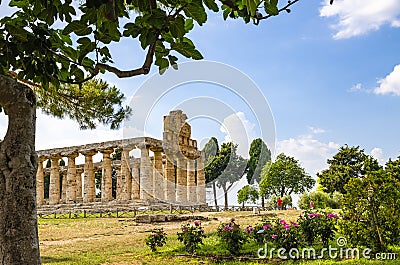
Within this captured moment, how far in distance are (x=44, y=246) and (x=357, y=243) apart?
36.1 feet

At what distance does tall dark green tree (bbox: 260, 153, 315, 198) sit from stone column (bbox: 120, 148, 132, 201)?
17.0 m

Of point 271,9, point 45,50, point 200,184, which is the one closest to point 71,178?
point 200,184

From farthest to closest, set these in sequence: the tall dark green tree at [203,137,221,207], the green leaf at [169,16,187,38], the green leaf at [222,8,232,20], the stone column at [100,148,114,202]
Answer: the tall dark green tree at [203,137,221,207] → the stone column at [100,148,114,202] → the green leaf at [222,8,232,20] → the green leaf at [169,16,187,38]

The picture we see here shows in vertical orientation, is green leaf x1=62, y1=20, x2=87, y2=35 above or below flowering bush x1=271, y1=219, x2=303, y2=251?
Answer: above

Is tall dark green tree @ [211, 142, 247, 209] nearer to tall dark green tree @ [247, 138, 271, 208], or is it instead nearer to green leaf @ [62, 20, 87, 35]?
tall dark green tree @ [247, 138, 271, 208]

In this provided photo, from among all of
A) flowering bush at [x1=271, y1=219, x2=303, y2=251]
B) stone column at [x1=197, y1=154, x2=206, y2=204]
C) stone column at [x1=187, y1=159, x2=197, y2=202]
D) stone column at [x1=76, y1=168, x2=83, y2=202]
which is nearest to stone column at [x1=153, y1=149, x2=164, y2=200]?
stone column at [x1=187, y1=159, x2=197, y2=202]

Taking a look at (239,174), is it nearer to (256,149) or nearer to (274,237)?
(256,149)

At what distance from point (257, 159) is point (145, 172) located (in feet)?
62.6

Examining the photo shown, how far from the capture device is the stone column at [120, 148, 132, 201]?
4140 cm

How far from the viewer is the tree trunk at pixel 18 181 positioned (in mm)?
2926

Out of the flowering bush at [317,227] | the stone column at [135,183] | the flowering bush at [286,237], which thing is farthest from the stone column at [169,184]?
the flowering bush at [286,237]

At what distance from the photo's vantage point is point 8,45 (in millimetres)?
3490

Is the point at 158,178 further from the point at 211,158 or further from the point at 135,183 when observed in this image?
the point at 211,158

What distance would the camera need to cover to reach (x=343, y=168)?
54969mm
